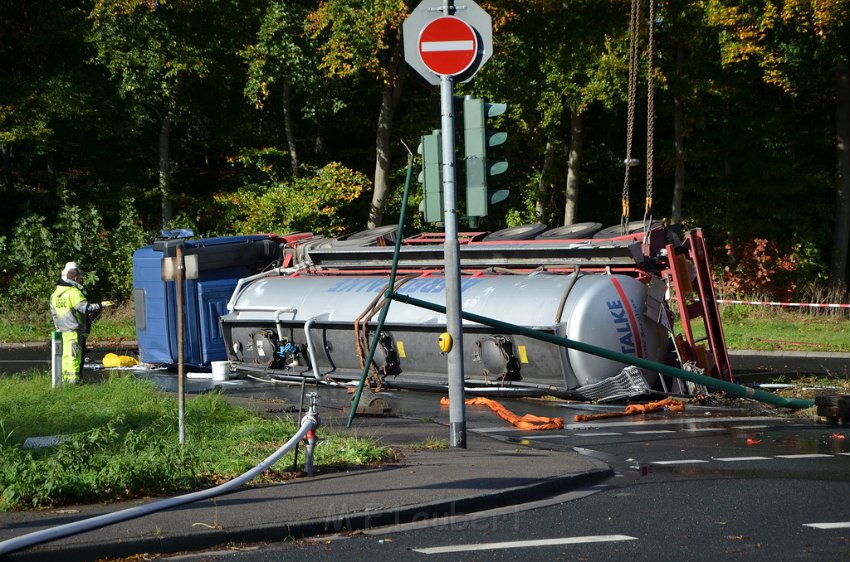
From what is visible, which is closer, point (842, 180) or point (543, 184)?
point (842, 180)

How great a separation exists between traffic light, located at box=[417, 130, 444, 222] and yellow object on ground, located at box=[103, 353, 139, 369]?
12.5 meters

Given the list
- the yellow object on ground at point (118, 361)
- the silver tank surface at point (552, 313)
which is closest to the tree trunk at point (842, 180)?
the silver tank surface at point (552, 313)

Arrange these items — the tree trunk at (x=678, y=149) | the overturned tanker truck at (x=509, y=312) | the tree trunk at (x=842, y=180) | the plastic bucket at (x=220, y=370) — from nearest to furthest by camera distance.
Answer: the overturned tanker truck at (x=509, y=312) < the plastic bucket at (x=220, y=370) < the tree trunk at (x=842, y=180) < the tree trunk at (x=678, y=149)

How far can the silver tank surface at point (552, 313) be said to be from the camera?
1570 cm

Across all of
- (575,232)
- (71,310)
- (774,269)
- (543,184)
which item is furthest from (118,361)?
(774,269)

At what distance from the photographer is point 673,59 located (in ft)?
112

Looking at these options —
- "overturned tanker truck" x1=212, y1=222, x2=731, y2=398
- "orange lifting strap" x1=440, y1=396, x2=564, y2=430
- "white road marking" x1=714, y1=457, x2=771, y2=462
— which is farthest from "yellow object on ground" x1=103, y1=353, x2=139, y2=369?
"white road marking" x1=714, y1=457, x2=771, y2=462

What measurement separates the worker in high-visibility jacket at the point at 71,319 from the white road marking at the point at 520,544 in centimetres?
1092

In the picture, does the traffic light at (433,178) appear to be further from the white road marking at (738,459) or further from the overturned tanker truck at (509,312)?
the overturned tanker truck at (509,312)

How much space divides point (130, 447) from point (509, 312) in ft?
24.7

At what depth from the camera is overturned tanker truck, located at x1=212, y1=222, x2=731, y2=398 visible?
52.1ft

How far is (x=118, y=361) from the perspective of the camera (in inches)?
878

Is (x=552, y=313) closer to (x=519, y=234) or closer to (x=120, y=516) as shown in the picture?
(x=519, y=234)

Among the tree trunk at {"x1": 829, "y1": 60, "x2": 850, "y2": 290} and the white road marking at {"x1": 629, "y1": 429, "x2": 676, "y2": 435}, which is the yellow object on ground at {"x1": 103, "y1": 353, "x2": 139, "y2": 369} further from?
the tree trunk at {"x1": 829, "y1": 60, "x2": 850, "y2": 290}
